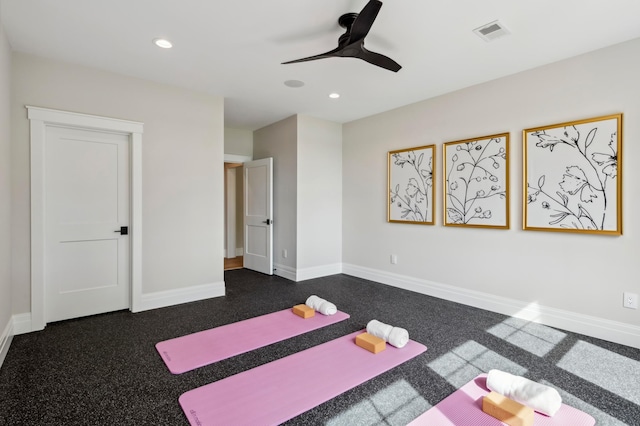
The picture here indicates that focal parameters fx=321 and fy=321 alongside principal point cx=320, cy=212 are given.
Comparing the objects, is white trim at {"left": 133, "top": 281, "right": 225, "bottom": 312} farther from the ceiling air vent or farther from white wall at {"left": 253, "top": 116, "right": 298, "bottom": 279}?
the ceiling air vent

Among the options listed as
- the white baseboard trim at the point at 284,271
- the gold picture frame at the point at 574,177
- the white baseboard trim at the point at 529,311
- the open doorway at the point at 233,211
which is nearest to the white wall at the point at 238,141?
the open doorway at the point at 233,211

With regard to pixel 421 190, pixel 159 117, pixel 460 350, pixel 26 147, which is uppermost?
pixel 159 117

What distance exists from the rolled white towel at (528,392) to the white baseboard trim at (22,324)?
3.84 meters

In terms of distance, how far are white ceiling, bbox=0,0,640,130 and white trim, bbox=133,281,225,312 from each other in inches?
94.7

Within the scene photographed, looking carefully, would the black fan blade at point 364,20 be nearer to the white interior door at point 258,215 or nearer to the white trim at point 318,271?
the white interior door at point 258,215

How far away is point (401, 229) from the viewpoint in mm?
4570

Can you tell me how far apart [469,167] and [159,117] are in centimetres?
362

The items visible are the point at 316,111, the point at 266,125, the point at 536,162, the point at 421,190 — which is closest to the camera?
the point at 536,162

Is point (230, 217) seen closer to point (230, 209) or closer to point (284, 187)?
point (230, 209)

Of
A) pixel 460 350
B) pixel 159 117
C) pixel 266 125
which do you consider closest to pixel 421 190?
pixel 460 350

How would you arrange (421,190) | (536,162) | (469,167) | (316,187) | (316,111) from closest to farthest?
(536,162) → (469,167) → (421,190) → (316,111) → (316,187)

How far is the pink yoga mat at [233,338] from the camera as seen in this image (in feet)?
8.00

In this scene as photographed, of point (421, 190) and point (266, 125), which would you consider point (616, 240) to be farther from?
point (266, 125)

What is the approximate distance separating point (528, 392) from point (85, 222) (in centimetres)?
400
